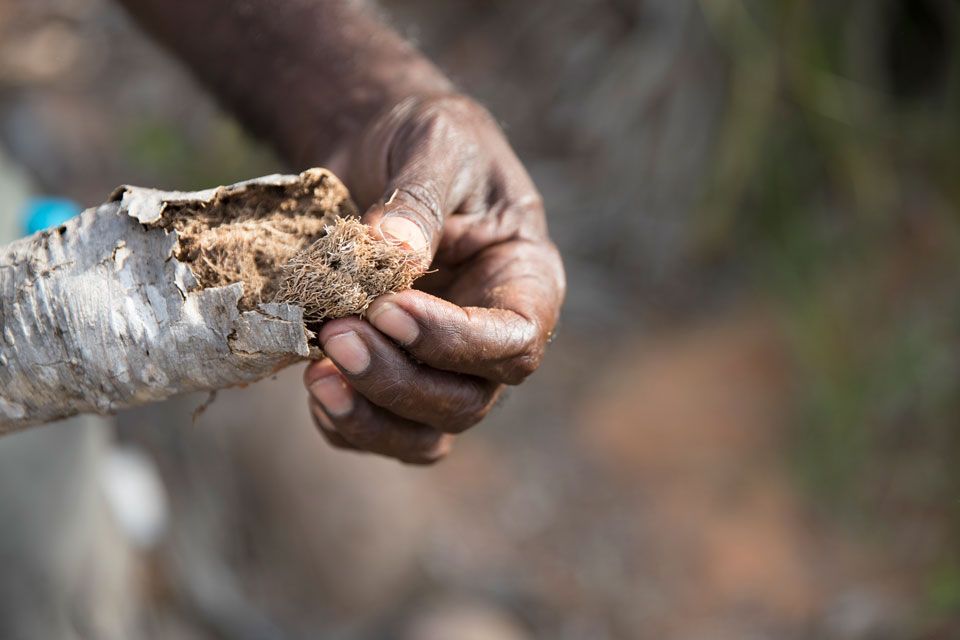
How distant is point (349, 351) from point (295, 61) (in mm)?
965

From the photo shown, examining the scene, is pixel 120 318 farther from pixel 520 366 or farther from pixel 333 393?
pixel 520 366

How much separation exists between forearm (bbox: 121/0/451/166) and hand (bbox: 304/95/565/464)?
144 millimetres

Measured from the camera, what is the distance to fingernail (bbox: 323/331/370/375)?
1.37 metres

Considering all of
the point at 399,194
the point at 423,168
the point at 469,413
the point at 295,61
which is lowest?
the point at 469,413

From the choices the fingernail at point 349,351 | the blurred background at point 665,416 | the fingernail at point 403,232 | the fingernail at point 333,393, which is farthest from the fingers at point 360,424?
the blurred background at point 665,416

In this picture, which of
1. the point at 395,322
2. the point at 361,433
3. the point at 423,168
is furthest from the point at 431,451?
the point at 423,168

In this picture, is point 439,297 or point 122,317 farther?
point 439,297

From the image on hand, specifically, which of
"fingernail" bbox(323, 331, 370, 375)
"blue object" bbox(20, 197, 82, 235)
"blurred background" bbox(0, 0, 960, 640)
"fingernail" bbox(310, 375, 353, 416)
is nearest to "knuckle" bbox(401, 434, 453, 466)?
"fingernail" bbox(310, 375, 353, 416)

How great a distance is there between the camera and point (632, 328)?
14.9 ft

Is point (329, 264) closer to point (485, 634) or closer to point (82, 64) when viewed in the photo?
point (485, 634)

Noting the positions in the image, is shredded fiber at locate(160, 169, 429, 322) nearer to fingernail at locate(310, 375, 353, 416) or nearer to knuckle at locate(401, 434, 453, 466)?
fingernail at locate(310, 375, 353, 416)

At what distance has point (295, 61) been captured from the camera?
206cm

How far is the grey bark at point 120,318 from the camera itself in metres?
1.40

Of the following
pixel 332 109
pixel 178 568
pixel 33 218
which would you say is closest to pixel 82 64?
pixel 178 568
